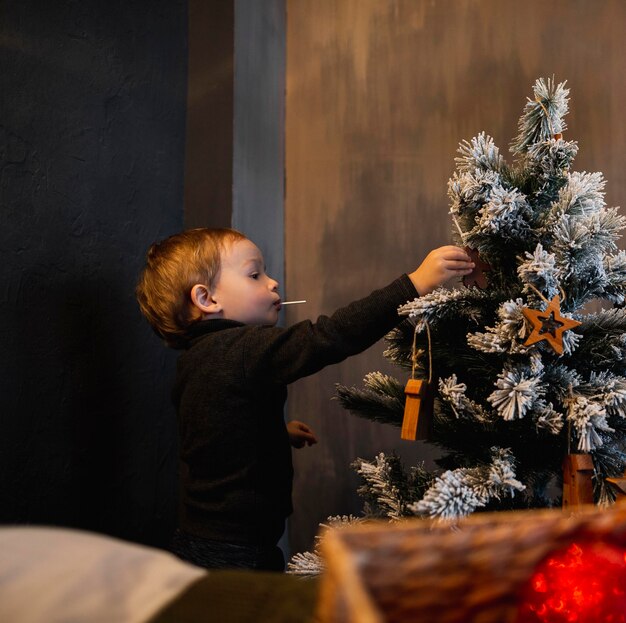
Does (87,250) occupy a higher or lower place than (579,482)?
higher

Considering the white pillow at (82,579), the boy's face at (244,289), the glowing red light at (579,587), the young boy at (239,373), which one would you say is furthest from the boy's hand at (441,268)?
the white pillow at (82,579)

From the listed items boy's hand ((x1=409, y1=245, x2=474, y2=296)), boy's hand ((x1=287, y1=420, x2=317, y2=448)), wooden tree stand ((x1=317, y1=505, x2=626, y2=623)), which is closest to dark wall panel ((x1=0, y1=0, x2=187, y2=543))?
boy's hand ((x1=287, y1=420, x2=317, y2=448))

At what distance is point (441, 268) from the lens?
89 cm

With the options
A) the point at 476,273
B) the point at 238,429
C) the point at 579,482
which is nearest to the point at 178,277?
the point at 238,429

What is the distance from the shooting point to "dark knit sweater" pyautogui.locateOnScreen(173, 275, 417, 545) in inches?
40.1

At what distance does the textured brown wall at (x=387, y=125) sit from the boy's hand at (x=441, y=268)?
0.44 m

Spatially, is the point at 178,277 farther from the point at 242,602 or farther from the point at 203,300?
the point at 242,602

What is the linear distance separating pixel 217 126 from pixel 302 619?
128 centimetres

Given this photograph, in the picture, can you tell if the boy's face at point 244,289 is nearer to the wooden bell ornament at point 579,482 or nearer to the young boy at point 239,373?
the young boy at point 239,373

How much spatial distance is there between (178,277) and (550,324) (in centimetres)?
72

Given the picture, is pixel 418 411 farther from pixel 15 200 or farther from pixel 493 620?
pixel 15 200

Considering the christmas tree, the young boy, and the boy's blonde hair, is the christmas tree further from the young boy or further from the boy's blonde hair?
the boy's blonde hair

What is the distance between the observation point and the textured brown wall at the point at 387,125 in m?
1.22

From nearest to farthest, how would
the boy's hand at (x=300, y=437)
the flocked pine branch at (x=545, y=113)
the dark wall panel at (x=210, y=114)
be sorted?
the flocked pine branch at (x=545, y=113) → the boy's hand at (x=300, y=437) → the dark wall panel at (x=210, y=114)
